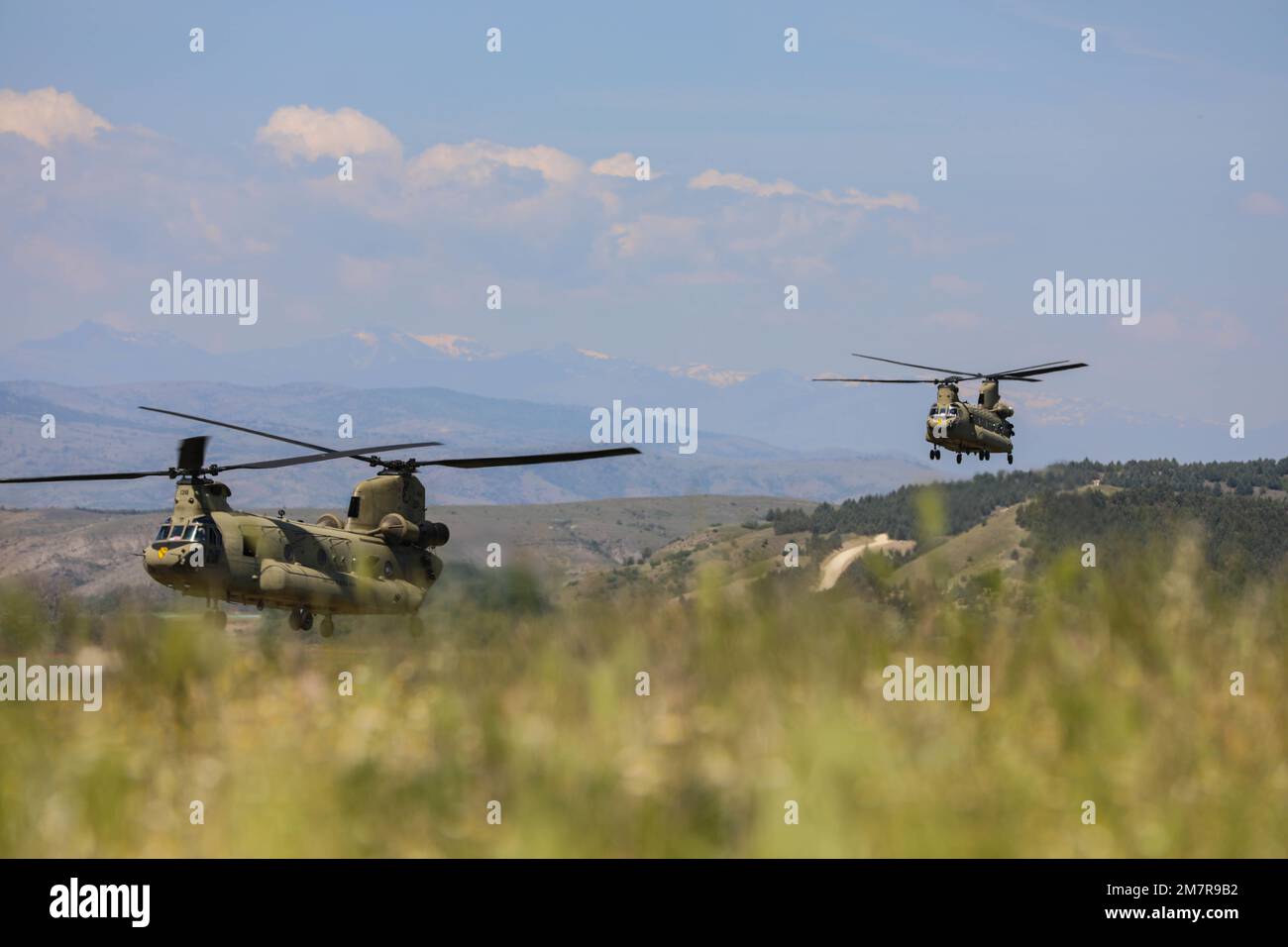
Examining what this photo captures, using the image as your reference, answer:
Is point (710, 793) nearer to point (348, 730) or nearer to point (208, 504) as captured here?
point (348, 730)

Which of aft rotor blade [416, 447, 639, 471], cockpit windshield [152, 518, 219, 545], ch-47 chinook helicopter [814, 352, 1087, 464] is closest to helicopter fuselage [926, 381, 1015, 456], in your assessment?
ch-47 chinook helicopter [814, 352, 1087, 464]

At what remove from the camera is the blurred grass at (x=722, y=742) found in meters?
7.32

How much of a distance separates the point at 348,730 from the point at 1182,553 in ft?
16.1

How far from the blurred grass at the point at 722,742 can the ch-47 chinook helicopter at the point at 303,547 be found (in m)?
20.5

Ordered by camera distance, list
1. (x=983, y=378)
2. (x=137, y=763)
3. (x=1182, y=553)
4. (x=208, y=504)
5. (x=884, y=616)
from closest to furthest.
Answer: (x=137, y=763), (x=1182, y=553), (x=884, y=616), (x=208, y=504), (x=983, y=378)

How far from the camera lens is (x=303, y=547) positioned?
3772 cm

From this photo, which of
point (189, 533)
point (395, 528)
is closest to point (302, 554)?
point (395, 528)

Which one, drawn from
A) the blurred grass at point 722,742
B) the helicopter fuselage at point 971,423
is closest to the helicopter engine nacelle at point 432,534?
the helicopter fuselage at point 971,423

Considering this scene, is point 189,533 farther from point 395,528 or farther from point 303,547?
point 395,528

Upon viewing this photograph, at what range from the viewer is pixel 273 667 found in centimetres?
1127

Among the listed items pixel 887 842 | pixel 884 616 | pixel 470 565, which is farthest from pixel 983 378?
pixel 887 842

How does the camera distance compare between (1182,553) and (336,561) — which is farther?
(336,561)

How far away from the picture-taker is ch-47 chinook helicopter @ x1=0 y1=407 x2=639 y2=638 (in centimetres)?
3503
